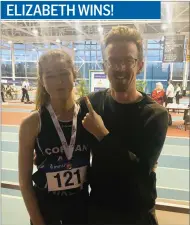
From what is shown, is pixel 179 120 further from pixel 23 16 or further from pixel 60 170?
pixel 23 16

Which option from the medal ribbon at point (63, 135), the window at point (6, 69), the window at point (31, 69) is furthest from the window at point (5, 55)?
the medal ribbon at point (63, 135)

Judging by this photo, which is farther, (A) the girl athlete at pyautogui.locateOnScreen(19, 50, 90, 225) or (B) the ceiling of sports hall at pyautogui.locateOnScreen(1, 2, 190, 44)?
(B) the ceiling of sports hall at pyautogui.locateOnScreen(1, 2, 190, 44)

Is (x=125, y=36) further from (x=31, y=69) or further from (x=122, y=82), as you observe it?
(x=31, y=69)

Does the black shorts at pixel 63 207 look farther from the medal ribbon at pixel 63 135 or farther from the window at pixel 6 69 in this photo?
the window at pixel 6 69

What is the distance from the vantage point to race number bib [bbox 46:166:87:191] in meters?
1.18

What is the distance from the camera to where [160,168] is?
320 cm

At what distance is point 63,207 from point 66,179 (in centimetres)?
16

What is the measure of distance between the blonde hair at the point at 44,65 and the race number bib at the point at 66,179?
0.36m

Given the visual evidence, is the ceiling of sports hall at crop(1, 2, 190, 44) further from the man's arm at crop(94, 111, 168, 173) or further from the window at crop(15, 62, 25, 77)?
the man's arm at crop(94, 111, 168, 173)

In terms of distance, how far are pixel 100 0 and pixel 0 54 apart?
2.49 ft

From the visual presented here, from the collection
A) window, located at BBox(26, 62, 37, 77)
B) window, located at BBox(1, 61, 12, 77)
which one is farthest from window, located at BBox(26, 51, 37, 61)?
window, located at BBox(1, 61, 12, 77)

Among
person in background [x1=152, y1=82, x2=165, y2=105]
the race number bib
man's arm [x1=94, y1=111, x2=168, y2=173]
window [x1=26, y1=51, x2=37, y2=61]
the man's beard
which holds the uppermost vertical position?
window [x1=26, y1=51, x2=37, y2=61]

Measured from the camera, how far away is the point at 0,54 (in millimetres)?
1581

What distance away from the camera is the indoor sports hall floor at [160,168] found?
79.8 inches
